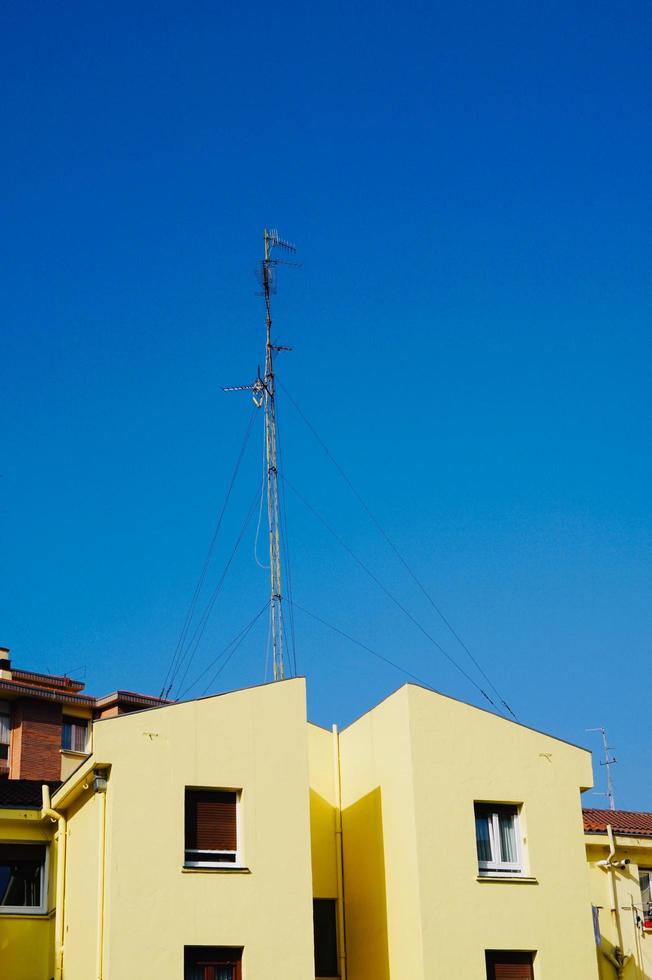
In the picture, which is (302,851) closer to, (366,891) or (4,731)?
(366,891)

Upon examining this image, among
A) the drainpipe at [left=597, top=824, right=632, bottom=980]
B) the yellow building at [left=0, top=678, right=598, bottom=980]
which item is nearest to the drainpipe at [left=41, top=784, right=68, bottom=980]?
the yellow building at [left=0, top=678, right=598, bottom=980]

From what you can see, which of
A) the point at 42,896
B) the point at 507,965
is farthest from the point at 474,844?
the point at 42,896

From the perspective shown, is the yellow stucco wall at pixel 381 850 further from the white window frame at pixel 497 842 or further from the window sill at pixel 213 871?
the window sill at pixel 213 871

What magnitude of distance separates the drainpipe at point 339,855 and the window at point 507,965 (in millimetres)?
3325

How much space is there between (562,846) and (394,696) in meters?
4.94

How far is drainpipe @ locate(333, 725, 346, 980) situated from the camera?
2823 cm

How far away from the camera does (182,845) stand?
980 inches

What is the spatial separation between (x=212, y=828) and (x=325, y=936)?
4.74 m

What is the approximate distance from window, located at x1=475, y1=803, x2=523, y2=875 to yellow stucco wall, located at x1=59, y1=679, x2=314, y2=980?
421 cm

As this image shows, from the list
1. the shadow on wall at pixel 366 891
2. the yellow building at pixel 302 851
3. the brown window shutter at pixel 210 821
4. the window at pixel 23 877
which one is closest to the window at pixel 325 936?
the yellow building at pixel 302 851

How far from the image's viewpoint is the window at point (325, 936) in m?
28.1

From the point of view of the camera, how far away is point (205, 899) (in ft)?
81.1

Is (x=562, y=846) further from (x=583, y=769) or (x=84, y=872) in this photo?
(x=84, y=872)

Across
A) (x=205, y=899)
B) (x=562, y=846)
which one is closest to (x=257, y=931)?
(x=205, y=899)
